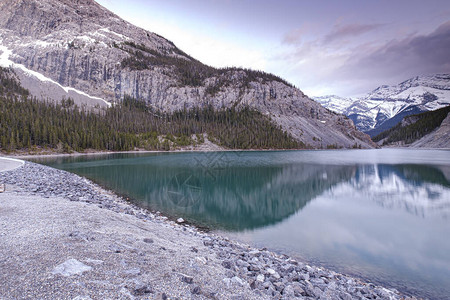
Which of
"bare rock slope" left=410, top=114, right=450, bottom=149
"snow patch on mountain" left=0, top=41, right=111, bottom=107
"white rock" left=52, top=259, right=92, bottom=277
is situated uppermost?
"snow patch on mountain" left=0, top=41, right=111, bottom=107

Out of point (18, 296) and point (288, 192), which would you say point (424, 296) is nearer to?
point (18, 296)

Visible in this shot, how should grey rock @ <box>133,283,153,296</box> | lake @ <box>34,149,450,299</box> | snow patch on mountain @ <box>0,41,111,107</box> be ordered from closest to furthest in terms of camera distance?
grey rock @ <box>133,283,153,296</box> < lake @ <box>34,149,450,299</box> < snow patch on mountain @ <box>0,41,111,107</box>

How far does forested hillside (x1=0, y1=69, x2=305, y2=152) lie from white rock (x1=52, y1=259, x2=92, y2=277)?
88.7 meters

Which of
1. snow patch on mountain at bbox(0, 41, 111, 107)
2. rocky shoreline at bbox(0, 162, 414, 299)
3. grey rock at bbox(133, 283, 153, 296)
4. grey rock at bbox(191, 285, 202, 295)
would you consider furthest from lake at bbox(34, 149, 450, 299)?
snow patch on mountain at bbox(0, 41, 111, 107)

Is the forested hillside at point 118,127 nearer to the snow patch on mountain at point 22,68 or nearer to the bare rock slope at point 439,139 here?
the snow patch on mountain at point 22,68

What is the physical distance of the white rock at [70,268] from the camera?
5.32 m

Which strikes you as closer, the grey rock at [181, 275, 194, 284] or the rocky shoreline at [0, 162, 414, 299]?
the rocky shoreline at [0, 162, 414, 299]

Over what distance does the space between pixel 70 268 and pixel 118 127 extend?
139060mm

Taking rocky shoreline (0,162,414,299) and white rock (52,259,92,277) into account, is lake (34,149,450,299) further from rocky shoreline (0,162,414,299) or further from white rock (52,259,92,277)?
white rock (52,259,92,277)

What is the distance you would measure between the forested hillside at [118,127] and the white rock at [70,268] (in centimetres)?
8866

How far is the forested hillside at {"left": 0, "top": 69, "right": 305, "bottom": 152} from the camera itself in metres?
83.4

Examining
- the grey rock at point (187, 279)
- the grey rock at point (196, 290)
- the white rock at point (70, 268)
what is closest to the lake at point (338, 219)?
the grey rock at point (187, 279)

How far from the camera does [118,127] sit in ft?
432

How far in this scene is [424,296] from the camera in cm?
916
